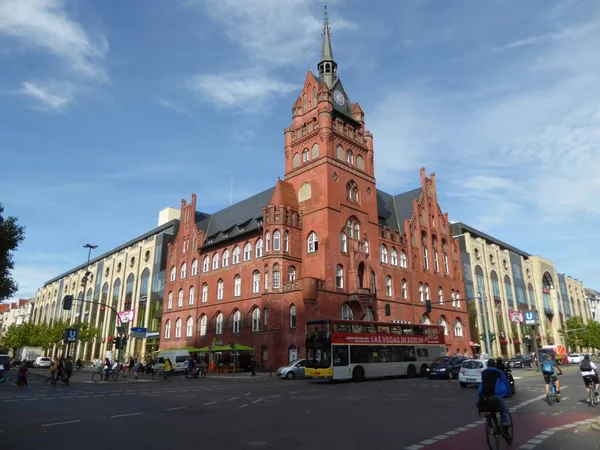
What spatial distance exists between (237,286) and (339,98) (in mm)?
26086

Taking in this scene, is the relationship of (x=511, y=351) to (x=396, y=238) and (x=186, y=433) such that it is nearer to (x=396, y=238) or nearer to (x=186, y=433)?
(x=396, y=238)

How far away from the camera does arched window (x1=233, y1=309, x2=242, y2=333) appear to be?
171ft

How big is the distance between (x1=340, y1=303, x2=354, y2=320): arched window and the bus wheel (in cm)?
1339

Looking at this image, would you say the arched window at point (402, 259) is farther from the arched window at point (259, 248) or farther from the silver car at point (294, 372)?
the silver car at point (294, 372)

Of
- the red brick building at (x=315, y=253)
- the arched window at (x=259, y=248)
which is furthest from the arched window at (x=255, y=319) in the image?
the arched window at (x=259, y=248)

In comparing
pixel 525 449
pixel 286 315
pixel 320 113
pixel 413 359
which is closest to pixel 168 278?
pixel 286 315

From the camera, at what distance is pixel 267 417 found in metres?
14.0

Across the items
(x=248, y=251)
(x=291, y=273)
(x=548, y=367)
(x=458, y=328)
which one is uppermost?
Answer: (x=248, y=251)

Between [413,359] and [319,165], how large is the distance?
23.1 m

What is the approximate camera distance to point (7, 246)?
28.4 m

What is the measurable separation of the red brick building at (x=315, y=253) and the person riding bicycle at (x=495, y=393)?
113 ft

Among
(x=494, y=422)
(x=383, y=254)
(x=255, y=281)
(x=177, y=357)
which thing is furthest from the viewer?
(x=383, y=254)

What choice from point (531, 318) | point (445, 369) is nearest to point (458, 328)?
point (531, 318)

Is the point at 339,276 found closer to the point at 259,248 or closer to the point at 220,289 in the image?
the point at 259,248
